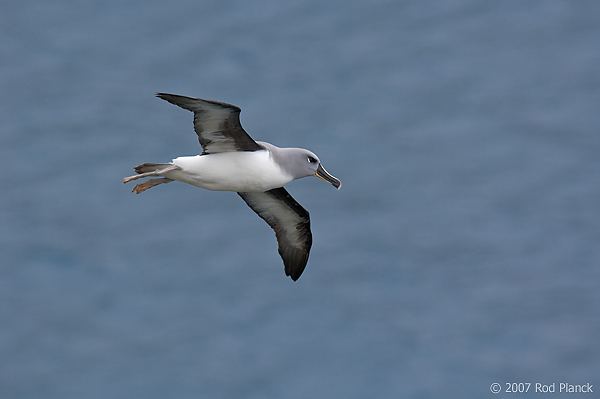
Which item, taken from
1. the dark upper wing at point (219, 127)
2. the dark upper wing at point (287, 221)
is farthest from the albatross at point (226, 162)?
the dark upper wing at point (287, 221)

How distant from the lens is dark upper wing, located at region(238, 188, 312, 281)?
13539 millimetres

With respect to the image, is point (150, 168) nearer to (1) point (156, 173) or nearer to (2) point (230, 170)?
(1) point (156, 173)

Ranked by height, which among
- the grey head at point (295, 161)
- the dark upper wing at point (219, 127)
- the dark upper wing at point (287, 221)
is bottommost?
the dark upper wing at point (287, 221)

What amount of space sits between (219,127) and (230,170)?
1.75ft

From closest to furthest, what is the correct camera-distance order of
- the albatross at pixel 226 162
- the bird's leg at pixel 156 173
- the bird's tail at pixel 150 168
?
the bird's leg at pixel 156 173 → the albatross at pixel 226 162 → the bird's tail at pixel 150 168

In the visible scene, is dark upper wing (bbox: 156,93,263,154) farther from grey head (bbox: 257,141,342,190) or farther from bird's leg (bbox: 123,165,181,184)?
bird's leg (bbox: 123,165,181,184)

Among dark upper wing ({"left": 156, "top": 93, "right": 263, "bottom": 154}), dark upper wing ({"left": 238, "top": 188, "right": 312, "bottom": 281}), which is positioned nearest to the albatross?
dark upper wing ({"left": 156, "top": 93, "right": 263, "bottom": 154})

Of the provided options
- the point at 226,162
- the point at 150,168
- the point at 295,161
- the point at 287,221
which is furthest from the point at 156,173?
the point at 287,221

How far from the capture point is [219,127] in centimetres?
1170

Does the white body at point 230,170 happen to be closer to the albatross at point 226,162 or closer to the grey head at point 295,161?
the albatross at point 226,162

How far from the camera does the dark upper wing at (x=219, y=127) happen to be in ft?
37.0

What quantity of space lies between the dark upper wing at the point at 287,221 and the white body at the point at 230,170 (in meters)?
1.51

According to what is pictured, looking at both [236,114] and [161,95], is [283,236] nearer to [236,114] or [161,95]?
[236,114]

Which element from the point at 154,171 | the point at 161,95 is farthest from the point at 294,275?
the point at 161,95
